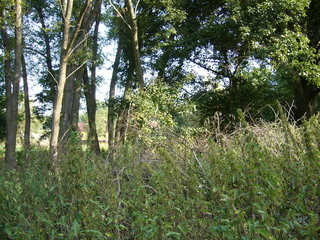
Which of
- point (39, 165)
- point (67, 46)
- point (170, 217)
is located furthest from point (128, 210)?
point (67, 46)

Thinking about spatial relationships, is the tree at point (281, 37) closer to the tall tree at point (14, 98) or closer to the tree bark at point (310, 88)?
the tree bark at point (310, 88)

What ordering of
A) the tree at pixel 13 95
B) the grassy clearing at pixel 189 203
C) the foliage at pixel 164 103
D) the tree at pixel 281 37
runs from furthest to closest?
the tree at pixel 281 37, the tree at pixel 13 95, the foliage at pixel 164 103, the grassy clearing at pixel 189 203

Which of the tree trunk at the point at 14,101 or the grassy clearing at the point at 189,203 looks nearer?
the grassy clearing at the point at 189,203

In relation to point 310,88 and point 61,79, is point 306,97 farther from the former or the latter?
point 61,79

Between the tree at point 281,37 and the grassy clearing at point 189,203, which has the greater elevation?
the tree at point 281,37

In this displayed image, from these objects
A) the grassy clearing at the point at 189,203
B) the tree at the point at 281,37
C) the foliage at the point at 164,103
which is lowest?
the grassy clearing at the point at 189,203

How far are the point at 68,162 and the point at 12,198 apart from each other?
98 centimetres

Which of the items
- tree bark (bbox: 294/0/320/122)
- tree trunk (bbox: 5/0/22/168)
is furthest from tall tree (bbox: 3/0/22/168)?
tree bark (bbox: 294/0/320/122)

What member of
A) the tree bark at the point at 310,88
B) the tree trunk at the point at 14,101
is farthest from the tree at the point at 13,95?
the tree bark at the point at 310,88

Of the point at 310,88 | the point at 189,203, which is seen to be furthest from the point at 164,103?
the point at 189,203

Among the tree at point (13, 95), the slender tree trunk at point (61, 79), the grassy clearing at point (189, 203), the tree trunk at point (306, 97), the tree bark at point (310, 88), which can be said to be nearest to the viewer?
the grassy clearing at point (189, 203)

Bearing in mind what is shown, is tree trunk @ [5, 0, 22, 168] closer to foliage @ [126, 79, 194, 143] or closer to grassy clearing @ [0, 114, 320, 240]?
foliage @ [126, 79, 194, 143]

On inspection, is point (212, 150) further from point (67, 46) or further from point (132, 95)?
point (132, 95)

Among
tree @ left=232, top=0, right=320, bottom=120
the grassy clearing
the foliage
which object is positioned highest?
tree @ left=232, top=0, right=320, bottom=120
